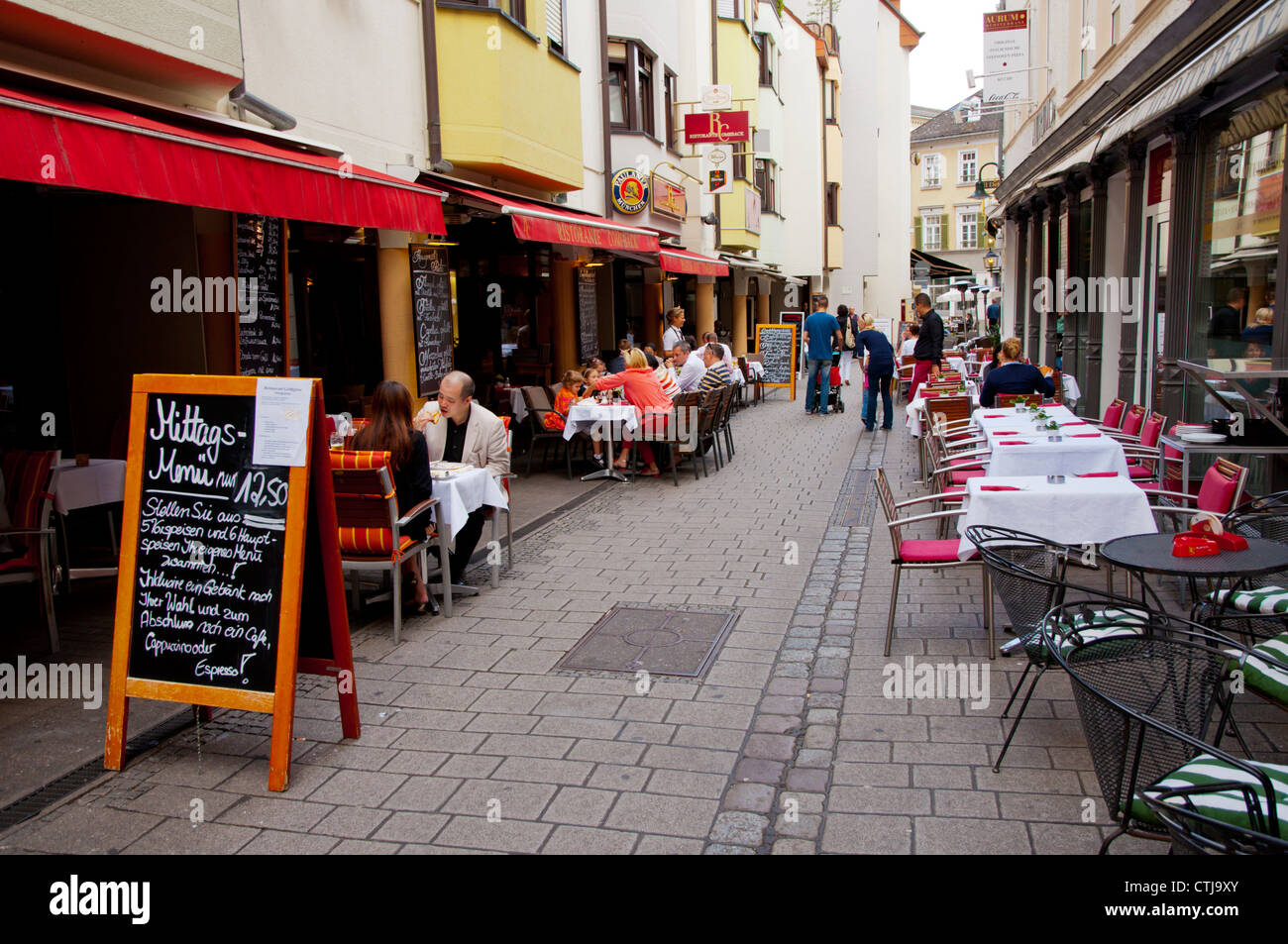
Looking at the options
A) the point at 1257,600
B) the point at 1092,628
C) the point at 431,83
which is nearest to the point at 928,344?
the point at 431,83

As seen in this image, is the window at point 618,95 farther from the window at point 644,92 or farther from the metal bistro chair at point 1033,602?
the metal bistro chair at point 1033,602

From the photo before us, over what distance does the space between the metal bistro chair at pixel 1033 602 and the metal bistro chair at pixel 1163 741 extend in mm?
162

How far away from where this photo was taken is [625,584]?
707cm

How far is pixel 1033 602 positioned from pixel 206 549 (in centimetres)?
364

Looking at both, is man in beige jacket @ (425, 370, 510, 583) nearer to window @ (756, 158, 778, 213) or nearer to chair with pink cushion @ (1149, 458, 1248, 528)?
chair with pink cushion @ (1149, 458, 1248, 528)

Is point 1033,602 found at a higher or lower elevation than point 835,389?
lower

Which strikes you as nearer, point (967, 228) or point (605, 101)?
point (605, 101)

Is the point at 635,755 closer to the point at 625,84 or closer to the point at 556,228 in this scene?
the point at 556,228

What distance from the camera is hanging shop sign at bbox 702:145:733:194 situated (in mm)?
21328

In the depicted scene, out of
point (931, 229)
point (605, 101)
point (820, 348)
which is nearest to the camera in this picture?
point (605, 101)

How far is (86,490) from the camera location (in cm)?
685

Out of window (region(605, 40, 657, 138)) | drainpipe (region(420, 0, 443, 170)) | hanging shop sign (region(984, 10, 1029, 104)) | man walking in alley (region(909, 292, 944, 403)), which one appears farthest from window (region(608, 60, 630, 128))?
drainpipe (region(420, 0, 443, 170))
